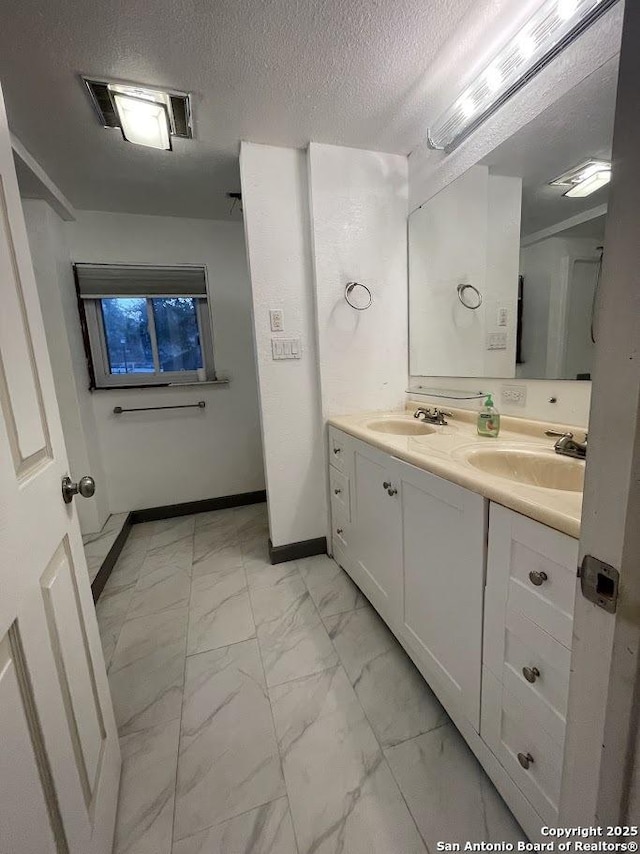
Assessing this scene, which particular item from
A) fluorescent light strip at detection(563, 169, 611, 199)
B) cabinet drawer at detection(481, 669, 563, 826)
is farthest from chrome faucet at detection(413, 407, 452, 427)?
cabinet drawer at detection(481, 669, 563, 826)

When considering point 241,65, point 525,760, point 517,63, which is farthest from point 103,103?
point 525,760

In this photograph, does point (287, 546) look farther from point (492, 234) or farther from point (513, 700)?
point (492, 234)

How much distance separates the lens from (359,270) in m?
1.87

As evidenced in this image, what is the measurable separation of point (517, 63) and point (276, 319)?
50.8 inches

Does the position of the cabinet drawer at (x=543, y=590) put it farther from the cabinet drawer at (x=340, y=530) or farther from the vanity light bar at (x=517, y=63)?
the vanity light bar at (x=517, y=63)

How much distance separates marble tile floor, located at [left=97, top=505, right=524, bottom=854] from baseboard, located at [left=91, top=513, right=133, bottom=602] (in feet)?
0.28

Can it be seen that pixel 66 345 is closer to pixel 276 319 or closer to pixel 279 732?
pixel 276 319

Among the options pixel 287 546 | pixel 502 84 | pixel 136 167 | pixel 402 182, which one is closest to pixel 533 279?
pixel 502 84

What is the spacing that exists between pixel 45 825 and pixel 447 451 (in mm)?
1186

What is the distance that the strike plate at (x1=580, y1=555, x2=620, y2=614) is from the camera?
1.24 feet

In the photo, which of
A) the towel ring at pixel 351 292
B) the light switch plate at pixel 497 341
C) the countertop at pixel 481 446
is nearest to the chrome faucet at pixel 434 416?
the countertop at pixel 481 446

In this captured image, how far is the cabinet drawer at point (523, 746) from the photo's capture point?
739mm

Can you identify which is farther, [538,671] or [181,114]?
[181,114]

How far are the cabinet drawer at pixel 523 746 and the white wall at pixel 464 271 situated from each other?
1.14 m
